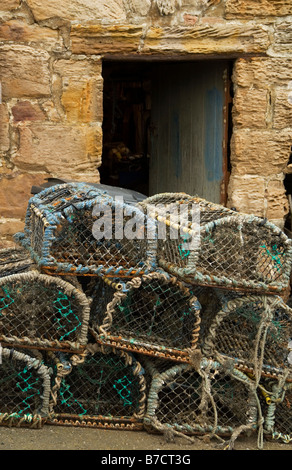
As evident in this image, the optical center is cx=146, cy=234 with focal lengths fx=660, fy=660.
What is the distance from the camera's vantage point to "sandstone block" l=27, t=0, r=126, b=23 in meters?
4.80

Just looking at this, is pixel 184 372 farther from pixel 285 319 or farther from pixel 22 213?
pixel 22 213

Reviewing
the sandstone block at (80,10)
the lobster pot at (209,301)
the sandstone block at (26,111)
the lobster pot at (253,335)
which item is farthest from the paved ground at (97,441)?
the sandstone block at (80,10)

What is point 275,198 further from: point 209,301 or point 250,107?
point 209,301

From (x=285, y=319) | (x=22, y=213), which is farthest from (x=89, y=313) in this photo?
(x=22, y=213)

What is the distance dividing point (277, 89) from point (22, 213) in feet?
7.17

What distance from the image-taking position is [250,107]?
5125 millimetres

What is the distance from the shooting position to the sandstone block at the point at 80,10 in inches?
189

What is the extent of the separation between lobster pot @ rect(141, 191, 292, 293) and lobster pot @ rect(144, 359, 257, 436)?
50cm

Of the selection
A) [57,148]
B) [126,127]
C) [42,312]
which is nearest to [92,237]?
[42,312]

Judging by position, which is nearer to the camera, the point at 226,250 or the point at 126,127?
the point at 226,250

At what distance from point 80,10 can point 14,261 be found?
197 centimetres

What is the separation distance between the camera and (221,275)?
12.0 feet

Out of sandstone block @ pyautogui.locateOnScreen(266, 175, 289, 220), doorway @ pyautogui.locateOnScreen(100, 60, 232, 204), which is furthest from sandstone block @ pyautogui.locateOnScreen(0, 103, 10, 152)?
sandstone block @ pyautogui.locateOnScreen(266, 175, 289, 220)
